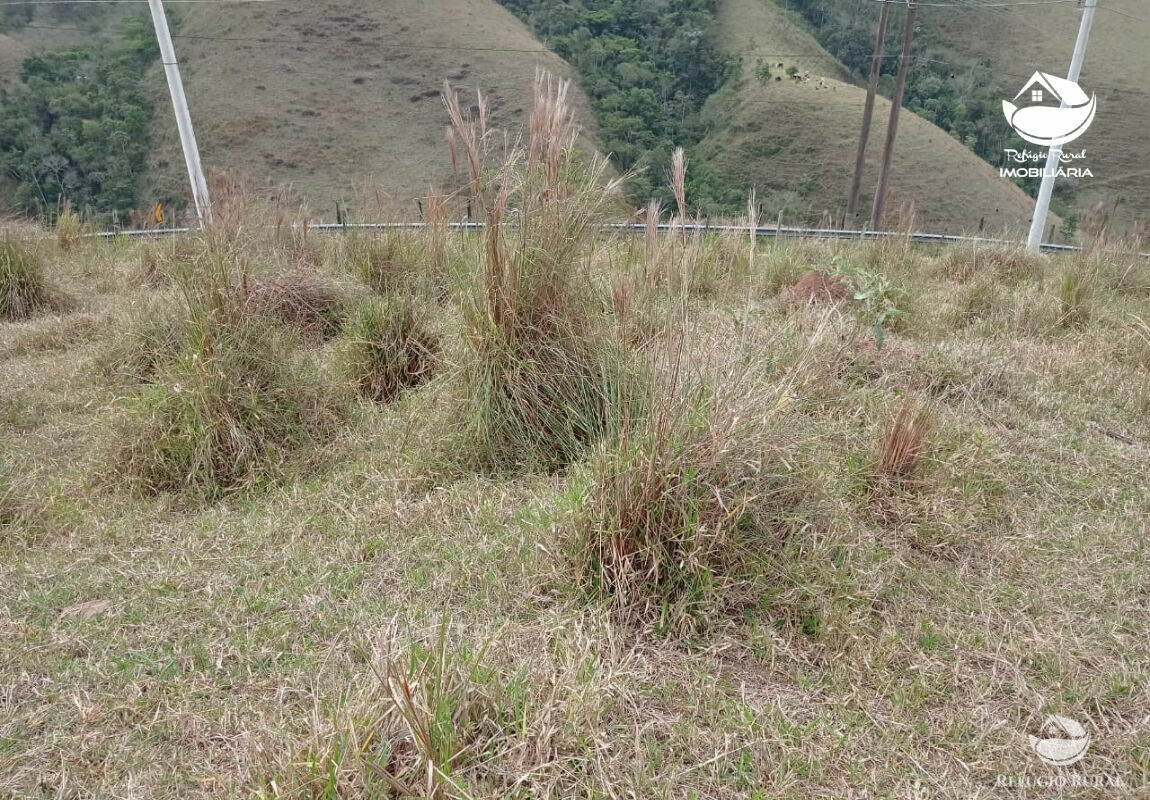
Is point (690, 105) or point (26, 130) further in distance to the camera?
point (690, 105)

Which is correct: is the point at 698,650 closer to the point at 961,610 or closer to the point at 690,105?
the point at 961,610

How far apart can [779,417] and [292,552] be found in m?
1.68

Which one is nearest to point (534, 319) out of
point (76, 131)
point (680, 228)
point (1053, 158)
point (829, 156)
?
point (680, 228)

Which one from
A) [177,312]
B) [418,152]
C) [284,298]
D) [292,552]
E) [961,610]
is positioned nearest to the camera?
[961,610]

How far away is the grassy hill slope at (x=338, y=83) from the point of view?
92.0 ft

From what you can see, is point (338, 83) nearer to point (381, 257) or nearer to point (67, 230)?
point (67, 230)

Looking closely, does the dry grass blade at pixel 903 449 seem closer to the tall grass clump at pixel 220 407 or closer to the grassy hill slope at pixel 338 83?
the tall grass clump at pixel 220 407

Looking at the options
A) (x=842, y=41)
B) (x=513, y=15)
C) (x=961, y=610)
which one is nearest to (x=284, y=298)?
(x=961, y=610)

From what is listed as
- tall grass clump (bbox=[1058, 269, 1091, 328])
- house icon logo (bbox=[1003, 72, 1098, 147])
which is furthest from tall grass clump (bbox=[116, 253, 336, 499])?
house icon logo (bbox=[1003, 72, 1098, 147])

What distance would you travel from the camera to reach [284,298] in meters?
4.41

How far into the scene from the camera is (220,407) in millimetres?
2959

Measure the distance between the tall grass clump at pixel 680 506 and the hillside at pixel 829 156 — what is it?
2341cm

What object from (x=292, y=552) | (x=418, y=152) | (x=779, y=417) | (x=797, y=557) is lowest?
(x=418, y=152)

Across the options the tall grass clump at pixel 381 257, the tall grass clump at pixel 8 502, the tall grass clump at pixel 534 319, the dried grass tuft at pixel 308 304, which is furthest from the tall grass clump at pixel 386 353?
the tall grass clump at pixel 8 502
